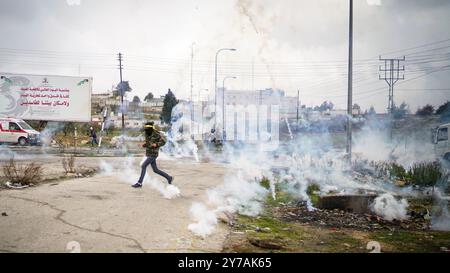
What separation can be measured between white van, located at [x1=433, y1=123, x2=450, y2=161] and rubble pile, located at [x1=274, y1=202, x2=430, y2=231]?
9750mm

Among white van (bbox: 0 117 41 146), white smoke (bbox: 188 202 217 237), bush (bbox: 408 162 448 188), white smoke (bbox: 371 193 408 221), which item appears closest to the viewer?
white smoke (bbox: 188 202 217 237)

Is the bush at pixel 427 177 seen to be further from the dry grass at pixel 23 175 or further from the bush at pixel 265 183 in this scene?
the dry grass at pixel 23 175

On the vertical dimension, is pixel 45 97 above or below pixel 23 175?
above

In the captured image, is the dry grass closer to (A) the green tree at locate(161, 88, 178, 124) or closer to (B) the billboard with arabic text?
(B) the billboard with arabic text

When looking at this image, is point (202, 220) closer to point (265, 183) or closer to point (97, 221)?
point (97, 221)

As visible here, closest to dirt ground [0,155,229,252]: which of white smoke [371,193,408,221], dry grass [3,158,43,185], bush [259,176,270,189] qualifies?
dry grass [3,158,43,185]

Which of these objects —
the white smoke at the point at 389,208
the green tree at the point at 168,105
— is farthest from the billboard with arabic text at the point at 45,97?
the white smoke at the point at 389,208

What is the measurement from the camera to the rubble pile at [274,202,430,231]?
6.94 metres

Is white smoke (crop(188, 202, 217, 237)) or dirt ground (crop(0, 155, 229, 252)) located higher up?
dirt ground (crop(0, 155, 229, 252))

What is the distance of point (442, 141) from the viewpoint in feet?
53.0

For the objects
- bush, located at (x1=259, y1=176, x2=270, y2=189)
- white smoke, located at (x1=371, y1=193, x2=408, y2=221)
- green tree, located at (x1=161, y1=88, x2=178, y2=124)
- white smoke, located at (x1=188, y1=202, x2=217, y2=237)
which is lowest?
bush, located at (x1=259, y1=176, x2=270, y2=189)

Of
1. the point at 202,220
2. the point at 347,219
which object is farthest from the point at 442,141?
the point at 202,220

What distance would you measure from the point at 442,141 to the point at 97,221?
15.3m

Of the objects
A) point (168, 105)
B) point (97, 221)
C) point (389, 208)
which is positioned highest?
point (168, 105)
